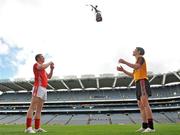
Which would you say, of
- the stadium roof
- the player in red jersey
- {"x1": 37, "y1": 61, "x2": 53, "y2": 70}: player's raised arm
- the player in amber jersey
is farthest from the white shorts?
the stadium roof

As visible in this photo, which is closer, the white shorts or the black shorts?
the black shorts

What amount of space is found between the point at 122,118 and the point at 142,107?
54.9 m

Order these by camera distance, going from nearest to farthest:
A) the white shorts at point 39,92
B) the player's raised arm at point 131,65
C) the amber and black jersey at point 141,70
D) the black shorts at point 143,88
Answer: the player's raised arm at point 131,65, the black shorts at point 143,88, the amber and black jersey at point 141,70, the white shorts at point 39,92

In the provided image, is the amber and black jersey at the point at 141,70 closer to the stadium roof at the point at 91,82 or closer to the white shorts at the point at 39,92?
the white shorts at the point at 39,92

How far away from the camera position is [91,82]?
6956cm

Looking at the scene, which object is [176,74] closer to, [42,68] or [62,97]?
[62,97]

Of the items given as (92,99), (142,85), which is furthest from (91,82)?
(142,85)

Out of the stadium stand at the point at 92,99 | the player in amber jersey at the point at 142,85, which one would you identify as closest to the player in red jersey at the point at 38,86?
the player in amber jersey at the point at 142,85

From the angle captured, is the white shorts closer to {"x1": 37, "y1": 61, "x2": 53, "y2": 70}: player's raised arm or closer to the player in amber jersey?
{"x1": 37, "y1": 61, "x2": 53, "y2": 70}: player's raised arm

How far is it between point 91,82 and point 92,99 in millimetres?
4916

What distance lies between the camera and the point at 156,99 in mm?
68375

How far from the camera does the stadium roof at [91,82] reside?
65.4 metres

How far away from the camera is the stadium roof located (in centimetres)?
6544

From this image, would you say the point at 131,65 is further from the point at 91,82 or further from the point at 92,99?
the point at 92,99
